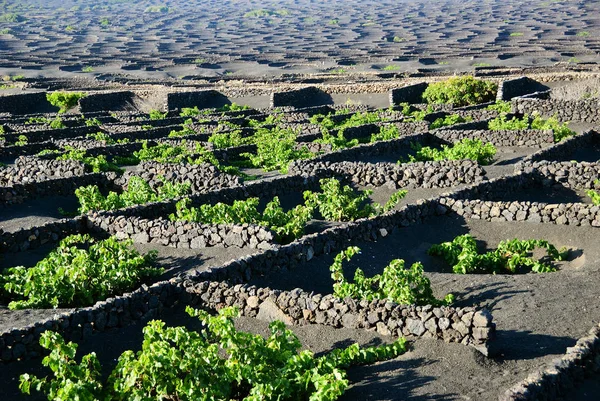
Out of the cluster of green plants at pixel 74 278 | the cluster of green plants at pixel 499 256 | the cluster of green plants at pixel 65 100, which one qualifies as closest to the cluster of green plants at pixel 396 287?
the cluster of green plants at pixel 499 256

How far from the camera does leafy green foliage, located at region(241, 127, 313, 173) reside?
82.7 ft

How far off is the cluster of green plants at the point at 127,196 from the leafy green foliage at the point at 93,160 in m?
3.69

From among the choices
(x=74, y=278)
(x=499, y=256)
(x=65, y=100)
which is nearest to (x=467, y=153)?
(x=499, y=256)

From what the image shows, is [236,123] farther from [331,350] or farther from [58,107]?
[331,350]

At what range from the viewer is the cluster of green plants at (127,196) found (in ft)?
63.5

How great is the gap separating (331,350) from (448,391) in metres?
2.11

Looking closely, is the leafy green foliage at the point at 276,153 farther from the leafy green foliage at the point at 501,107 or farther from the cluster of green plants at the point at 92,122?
the leafy green foliage at the point at 501,107

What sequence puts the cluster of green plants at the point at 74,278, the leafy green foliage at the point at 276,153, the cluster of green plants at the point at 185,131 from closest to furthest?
the cluster of green plants at the point at 74,278
the leafy green foliage at the point at 276,153
the cluster of green plants at the point at 185,131

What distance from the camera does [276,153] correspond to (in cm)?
2594

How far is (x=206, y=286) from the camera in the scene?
40.3 feet

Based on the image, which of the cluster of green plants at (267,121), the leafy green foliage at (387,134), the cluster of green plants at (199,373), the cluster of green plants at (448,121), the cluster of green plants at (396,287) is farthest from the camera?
the cluster of green plants at (267,121)

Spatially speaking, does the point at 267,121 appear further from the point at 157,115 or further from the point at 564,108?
the point at 564,108

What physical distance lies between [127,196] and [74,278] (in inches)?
278

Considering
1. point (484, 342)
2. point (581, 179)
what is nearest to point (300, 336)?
point (484, 342)
